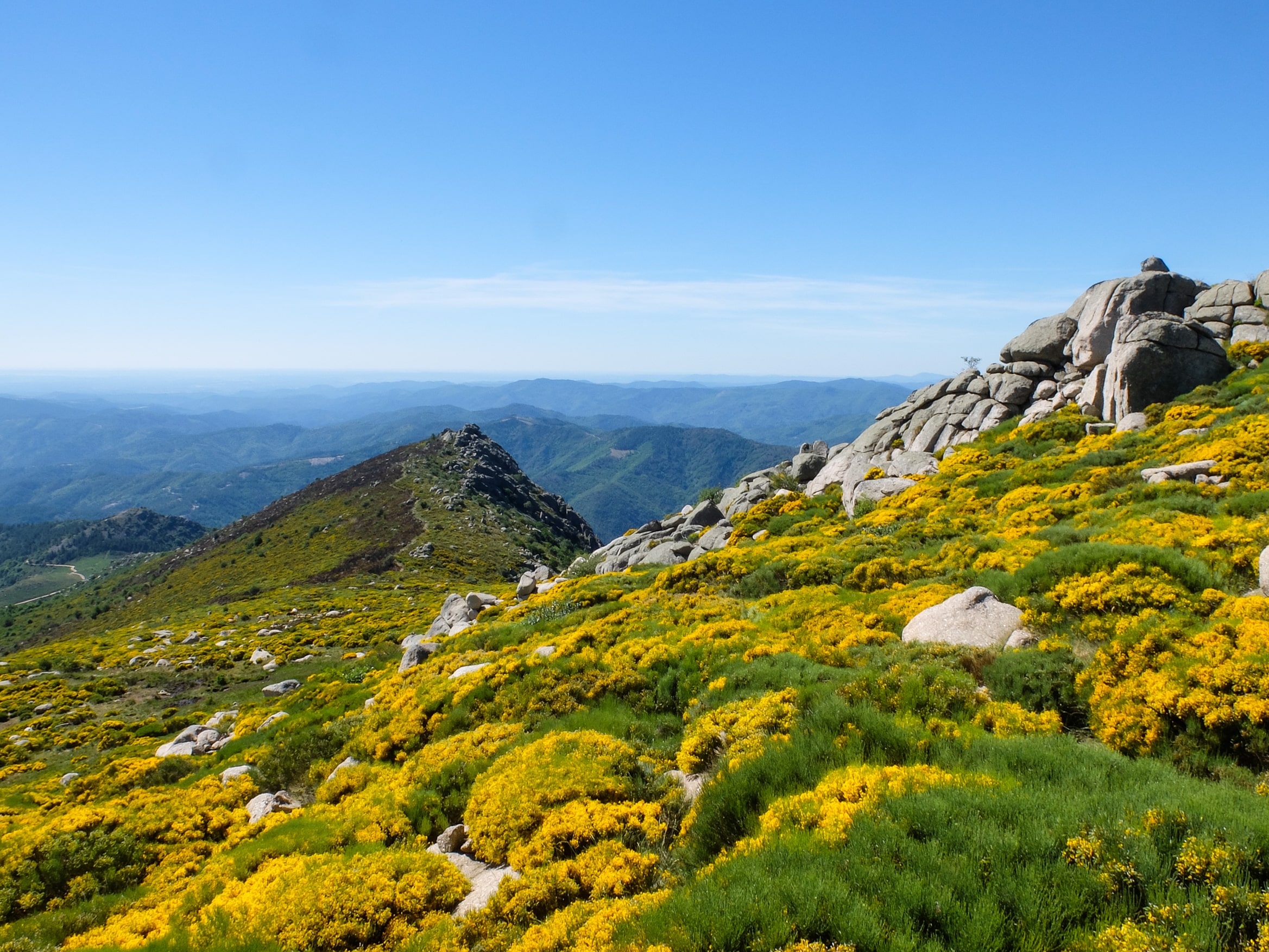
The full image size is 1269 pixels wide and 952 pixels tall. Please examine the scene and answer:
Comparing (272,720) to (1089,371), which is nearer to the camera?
(272,720)

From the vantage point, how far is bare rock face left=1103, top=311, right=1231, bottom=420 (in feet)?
107

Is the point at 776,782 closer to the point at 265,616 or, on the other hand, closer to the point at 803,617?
the point at 803,617

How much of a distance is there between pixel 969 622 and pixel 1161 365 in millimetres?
31282

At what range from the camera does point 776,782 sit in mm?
8508

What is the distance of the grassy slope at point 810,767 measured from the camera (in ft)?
17.9

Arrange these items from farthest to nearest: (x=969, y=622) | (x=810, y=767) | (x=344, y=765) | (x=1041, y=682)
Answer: (x=344, y=765)
(x=969, y=622)
(x=1041, y=682)
(x=810, y=767)

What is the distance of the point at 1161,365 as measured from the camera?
32.8 meters

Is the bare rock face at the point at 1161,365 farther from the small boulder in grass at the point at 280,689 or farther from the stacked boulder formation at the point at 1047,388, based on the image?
the small boulder in grass at the point at 280,689

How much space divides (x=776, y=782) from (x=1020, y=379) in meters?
45.1

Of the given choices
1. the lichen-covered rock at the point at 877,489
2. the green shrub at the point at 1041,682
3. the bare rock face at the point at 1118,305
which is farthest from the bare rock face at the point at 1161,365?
the green shrub at the point at 1041,682

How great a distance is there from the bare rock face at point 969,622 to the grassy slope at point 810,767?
0.58 meters

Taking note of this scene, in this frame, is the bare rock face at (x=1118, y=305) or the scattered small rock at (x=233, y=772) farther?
the bare rock face at (x=1118, y=305)

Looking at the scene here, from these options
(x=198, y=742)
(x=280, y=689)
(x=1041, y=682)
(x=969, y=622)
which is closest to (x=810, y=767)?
(x=1041, y=682)

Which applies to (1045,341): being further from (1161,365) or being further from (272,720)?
(272,720)
